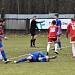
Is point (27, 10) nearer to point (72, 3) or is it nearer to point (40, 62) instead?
point (72, 3)

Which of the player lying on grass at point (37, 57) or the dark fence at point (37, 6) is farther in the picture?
the dark fence at point (37, 6)

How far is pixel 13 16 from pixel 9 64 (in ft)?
94.2

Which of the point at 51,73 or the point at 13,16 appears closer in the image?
the point at 51,73

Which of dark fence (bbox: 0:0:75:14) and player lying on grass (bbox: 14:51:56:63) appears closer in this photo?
player lying on grass (bbox: 14:51:56:63)

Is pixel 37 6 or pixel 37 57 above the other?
pixel 37 6

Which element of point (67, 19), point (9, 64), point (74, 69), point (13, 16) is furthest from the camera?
point (13, 16)

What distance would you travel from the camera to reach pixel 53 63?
17.2m

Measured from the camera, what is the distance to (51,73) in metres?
14.0

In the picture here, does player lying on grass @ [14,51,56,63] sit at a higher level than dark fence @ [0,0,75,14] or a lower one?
lower

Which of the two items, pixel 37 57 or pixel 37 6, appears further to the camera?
pixel 37 6

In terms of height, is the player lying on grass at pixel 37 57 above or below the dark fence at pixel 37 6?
below

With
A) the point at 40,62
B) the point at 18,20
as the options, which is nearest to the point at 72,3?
the point at 18,20

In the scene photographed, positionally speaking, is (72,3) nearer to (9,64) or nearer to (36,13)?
(36,13)

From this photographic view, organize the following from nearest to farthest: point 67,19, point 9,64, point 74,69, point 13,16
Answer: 1. point 74,69
2. point 9,64
3. point 67,19
4. point 13,16
